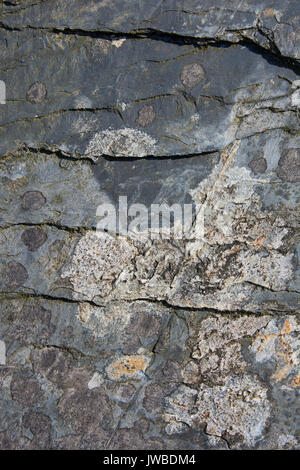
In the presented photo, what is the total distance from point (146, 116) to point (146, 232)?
14.3 inches

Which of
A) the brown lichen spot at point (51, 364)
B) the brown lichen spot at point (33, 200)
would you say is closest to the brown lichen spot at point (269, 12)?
the brown lichen spot at point (33, 200)

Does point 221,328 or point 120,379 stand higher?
point 221,328

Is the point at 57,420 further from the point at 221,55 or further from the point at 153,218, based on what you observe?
the point at 221,55

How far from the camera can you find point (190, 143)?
148cm

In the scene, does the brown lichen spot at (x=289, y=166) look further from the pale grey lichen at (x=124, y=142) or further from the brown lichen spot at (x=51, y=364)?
the brown lichen spot at (x=51, y=364)

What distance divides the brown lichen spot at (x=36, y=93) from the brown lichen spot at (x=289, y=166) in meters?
0.77

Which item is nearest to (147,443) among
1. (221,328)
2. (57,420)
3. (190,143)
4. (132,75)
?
(57,420)

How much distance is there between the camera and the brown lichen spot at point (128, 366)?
5.13 ft

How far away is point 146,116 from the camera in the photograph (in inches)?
58.6

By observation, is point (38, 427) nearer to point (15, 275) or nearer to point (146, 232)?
point (15, 275)

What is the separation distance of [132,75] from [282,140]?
504 millimetres

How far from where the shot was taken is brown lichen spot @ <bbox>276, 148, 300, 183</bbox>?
57.4 inches

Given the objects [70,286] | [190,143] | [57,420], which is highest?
[190,143]

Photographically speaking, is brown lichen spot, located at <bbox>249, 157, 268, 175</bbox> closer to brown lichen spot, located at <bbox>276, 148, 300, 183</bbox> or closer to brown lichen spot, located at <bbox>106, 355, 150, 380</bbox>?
brown lichen spot, located at <bbox>276, 148, 300, 183</bbox>
